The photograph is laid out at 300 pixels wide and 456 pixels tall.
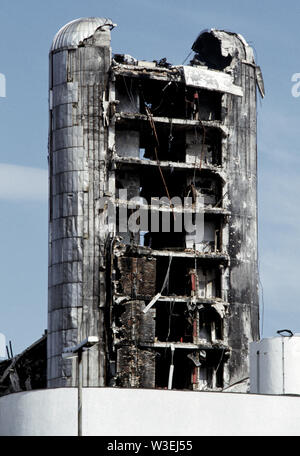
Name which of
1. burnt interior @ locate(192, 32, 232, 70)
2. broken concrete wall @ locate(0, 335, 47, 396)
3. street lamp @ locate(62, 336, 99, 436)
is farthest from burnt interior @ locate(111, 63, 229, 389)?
street lamp @ locate(62, 336, 99, 436)

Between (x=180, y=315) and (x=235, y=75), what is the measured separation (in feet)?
63.1

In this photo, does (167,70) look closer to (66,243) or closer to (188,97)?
(188,97)

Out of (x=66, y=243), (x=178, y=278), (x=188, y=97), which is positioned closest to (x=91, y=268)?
(x=66, y=243)

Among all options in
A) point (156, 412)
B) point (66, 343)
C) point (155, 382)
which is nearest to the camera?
point (156, 412)

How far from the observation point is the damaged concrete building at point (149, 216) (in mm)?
86250

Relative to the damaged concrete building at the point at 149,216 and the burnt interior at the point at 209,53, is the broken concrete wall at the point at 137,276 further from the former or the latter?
the burnt interior at the point at 209,53

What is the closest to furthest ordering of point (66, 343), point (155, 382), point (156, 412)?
point (156, 412)
point (66, 343)
point (155, 382)

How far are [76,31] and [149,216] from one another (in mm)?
14699

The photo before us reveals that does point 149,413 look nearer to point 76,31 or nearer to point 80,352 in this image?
point 80,352

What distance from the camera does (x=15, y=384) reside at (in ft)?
310

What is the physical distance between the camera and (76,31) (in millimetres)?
91000

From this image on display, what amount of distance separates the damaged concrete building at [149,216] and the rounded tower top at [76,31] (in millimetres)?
104

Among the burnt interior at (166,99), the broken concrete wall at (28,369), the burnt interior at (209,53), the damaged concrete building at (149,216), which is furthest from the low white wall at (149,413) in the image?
the burnt interior at (209,53)

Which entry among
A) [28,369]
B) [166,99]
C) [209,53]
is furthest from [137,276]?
[209,53]
